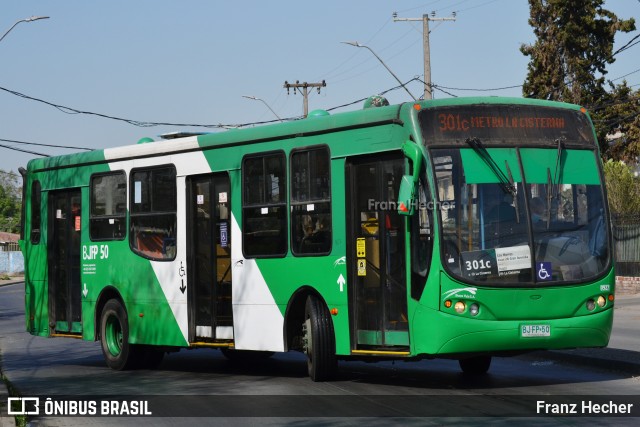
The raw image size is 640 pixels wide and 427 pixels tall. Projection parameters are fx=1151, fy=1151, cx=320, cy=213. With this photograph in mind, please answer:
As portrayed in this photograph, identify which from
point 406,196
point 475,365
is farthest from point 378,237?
point 475,365

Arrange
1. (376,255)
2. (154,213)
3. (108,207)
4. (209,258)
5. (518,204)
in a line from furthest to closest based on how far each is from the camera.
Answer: (108,207) → (154,213) → (209,258) → (376,255) → (518,204)

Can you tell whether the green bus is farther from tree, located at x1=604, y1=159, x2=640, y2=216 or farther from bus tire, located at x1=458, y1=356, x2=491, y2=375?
tree, located at x1=604, y1=159, x2=640, y2=216

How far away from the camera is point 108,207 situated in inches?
698

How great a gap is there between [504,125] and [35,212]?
9759mm

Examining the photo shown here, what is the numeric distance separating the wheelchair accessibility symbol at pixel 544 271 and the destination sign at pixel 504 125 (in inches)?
54.8

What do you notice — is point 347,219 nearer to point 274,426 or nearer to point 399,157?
point 399,157

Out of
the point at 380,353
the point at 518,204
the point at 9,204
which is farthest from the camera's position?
the point at 9,204

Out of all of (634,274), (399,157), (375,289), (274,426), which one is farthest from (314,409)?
(634,274)

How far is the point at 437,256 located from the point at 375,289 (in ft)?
3.99

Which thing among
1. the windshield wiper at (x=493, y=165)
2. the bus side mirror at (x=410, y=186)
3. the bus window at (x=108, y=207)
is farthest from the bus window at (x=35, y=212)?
the windshield wiper at (x=493, y=165)

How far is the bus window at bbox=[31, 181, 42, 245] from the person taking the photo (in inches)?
764

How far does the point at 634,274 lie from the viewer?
37.4 meters

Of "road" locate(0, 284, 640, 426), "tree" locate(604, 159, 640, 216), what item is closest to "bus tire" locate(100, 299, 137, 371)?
"road" locate(0, 284, 640, 426)

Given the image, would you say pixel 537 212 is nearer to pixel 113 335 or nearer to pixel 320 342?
pixel 320 342
